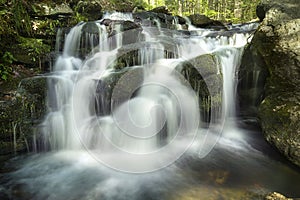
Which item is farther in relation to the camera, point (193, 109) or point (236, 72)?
point (236, 72)

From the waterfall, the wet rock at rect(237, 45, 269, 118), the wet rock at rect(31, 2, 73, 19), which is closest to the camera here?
the waterfall

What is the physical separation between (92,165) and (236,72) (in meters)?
4.51

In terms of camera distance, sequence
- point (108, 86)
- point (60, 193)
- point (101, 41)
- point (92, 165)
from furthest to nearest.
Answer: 1. point (101, 41)
2. point (108, 86)
3. point (92, 165)
4. point (60, 193)

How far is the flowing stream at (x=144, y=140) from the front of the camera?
3.81 m

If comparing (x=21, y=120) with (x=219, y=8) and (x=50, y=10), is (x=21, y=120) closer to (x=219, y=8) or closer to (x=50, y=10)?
(x=50, y=10)

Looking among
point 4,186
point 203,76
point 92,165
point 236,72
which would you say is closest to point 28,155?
point 4,186

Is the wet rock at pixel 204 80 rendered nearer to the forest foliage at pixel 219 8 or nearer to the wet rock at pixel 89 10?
the wet rock at pixel 89 10

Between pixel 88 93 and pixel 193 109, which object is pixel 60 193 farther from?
pixel 193 109

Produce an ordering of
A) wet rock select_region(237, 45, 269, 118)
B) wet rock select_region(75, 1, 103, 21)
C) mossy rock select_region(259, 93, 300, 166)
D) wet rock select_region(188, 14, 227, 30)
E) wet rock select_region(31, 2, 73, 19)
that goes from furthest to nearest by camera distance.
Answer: wet rock select_region(188, 14, 227, 30), wet rock select_region(75, 1, 103, 21), wet rock select_region(31, 2, 73, 19), wet rock select_region(237, 45, 269, 118), mossy rock select_region(259, 93, 300, 166)

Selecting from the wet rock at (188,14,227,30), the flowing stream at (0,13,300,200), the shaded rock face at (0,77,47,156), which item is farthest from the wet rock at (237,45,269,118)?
the wet rock at (188,14,227,30)

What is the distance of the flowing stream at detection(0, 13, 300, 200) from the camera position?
381cm

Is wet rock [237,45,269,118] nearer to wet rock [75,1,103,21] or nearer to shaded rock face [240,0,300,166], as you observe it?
shaded rock face [240,0,300,166]

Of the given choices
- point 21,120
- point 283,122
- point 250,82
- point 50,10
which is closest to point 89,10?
point 50,10

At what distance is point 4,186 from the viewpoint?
377 cm
